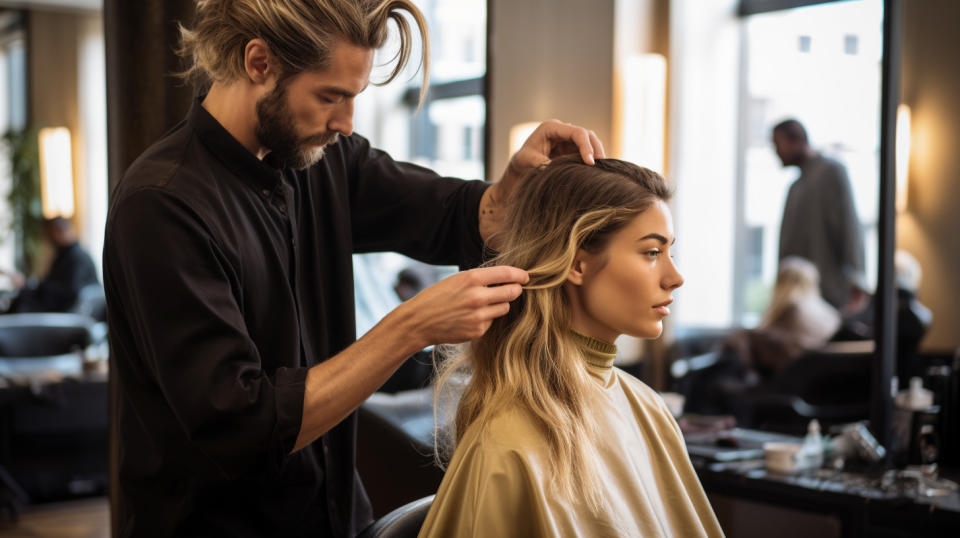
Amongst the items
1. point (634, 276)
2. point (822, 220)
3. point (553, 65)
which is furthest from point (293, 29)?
point (822, 220)

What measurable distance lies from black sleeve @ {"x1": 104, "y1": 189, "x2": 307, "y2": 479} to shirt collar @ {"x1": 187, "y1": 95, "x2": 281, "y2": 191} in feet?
0.53

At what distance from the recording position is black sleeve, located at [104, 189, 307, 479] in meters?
1.21

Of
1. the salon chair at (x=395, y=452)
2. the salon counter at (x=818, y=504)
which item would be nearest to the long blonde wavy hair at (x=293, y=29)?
the salon chair at (x=395, y=452)

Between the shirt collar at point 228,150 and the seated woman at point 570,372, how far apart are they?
406mm

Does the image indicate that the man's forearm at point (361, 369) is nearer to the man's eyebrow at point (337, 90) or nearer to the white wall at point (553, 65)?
the man's eyebrow at point (337, 90)

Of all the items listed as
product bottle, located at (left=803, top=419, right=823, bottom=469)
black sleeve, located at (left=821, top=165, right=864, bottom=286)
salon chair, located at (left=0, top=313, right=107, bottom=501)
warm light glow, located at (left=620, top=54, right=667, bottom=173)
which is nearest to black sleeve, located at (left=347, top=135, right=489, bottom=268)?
product bottle, located at (left=803, top=419, right=823, bottom=469)

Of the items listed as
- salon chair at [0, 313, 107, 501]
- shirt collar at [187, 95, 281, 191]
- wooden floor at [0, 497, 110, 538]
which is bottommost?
wooden floor at [0, 497, 110, 538]

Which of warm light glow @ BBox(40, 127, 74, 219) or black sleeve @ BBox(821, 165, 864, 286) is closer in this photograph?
black sleeve @ BBox(821, 165, 864, 286)

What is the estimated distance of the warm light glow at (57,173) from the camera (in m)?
8.64

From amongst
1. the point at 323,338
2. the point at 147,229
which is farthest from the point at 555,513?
the point at 147,229

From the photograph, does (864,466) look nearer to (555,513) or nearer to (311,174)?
(555,513)

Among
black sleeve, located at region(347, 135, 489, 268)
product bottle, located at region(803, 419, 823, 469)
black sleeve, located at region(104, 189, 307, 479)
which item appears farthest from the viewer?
product bottle, located at region(803, 419, 823, 469)

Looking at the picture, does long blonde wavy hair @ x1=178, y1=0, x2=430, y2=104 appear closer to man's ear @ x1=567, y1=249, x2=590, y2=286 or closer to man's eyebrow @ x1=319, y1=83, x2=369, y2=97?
man's eyebrow @ x1=319, y1=83, x2=369, y2=97

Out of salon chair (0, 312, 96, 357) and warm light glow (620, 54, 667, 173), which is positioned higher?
warm light glow (620, 54, 667, 173)
